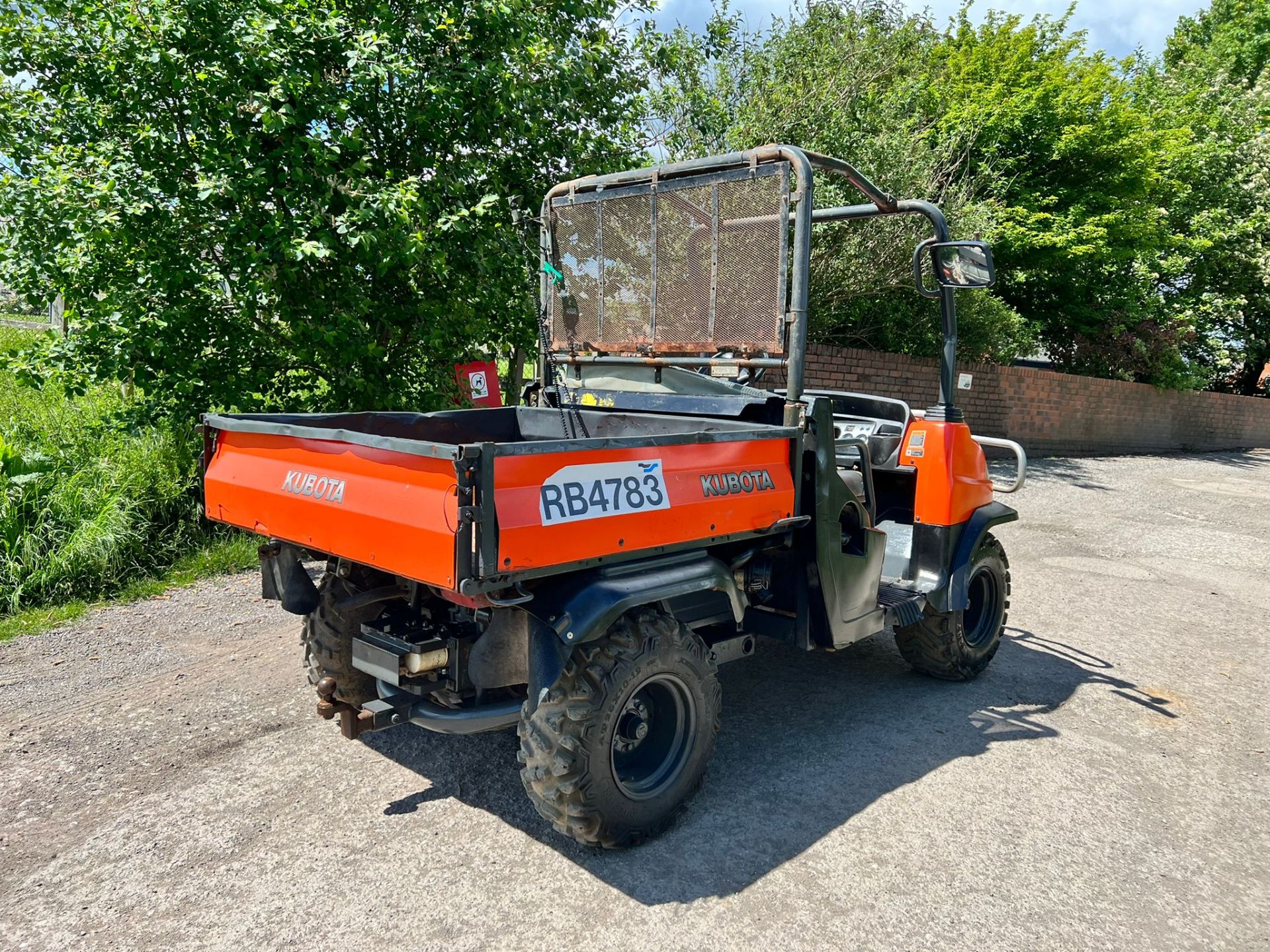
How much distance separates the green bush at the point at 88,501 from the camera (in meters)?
5.73

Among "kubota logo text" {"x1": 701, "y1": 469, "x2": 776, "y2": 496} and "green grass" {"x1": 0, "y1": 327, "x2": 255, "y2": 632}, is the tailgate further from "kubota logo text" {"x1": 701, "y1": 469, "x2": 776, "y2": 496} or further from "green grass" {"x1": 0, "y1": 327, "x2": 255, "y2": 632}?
"green grass" {"x1": 0, "y1": 327, "x2": 255, "y2": 632}

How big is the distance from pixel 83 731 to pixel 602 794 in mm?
2586

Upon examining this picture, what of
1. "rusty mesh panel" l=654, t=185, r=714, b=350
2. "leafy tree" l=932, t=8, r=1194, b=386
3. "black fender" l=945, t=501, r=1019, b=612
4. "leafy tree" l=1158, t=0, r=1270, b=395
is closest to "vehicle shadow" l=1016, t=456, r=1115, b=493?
"leafy tree" l=932, t=8, r=1194, b=386

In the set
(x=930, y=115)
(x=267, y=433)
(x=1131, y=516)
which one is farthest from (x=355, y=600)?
(x=930, y=115)

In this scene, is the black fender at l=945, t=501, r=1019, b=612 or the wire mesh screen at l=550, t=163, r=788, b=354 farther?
the black fender at l=945, t=501, r=1019, b=612

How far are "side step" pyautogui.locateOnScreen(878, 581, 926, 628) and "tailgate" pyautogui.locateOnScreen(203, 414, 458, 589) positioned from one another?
2.44 m

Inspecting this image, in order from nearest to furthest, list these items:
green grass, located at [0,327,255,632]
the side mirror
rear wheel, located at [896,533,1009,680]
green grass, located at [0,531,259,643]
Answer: the side mirror → rear wheel, located at [896,533,1009,680] → green grass, located at [0,531,259,643] → green grass, located at [0,327,255,632]

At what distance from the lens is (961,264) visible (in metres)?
4.09

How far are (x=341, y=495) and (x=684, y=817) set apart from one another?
5.89 feet

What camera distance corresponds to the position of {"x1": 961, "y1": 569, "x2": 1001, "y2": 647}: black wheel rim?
5160 millimetres

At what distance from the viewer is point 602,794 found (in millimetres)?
3084

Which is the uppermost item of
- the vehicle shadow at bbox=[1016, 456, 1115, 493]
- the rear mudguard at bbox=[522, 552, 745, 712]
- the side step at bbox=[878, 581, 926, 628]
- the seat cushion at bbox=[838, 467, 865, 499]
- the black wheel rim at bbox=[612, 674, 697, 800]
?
the seat cushion at bbox=[838, 467, 865, 499]

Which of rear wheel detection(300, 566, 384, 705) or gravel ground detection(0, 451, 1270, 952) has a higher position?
rear wheel detection(300, 566, 384, 705)

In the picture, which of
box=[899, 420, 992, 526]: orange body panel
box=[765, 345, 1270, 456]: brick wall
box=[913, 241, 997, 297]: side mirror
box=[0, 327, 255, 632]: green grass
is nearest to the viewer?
box=[913, 241, 997, 297]: side mirror
